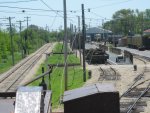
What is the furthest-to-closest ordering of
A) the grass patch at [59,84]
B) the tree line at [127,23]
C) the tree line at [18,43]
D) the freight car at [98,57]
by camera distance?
the tree line at [127,23], the tree line at [18,43], the freight car at [98,57], the grass patch at [59,84]

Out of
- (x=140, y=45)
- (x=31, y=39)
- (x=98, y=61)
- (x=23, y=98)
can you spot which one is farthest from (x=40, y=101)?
(x=31, y=39)

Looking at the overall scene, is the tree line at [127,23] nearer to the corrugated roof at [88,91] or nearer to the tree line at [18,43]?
the tree line at [18,43]

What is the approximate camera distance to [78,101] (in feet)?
43.2

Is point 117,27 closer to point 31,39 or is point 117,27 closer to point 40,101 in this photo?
point 31,39

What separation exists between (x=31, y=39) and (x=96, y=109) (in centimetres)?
13055

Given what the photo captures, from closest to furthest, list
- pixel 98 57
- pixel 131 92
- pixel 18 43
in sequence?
pixel 131 92
pixel 98 57
pixel 18 43

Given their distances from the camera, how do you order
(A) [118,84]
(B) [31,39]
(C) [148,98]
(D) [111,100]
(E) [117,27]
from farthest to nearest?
(E) [117,27], (B) [31,39], (A) [118,84], (C) [148,98], (D) [111,100]

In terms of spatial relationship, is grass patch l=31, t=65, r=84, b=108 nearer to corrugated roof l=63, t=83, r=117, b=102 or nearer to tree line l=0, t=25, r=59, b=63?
corrugated roof l=63, t=83, r=117, b=102

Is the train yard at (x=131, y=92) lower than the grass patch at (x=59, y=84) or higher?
higher

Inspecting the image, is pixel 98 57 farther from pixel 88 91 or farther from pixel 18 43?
pixel 18 43

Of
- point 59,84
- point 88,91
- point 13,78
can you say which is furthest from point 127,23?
point 88,91

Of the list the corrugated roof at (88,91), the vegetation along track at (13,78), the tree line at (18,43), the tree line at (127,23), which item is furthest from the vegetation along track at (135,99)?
the tree line at (127,23)

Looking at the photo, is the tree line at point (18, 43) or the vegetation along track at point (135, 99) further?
the tree line at point (18, 43)

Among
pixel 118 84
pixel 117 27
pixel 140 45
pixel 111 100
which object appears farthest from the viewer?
pixel 117 27
